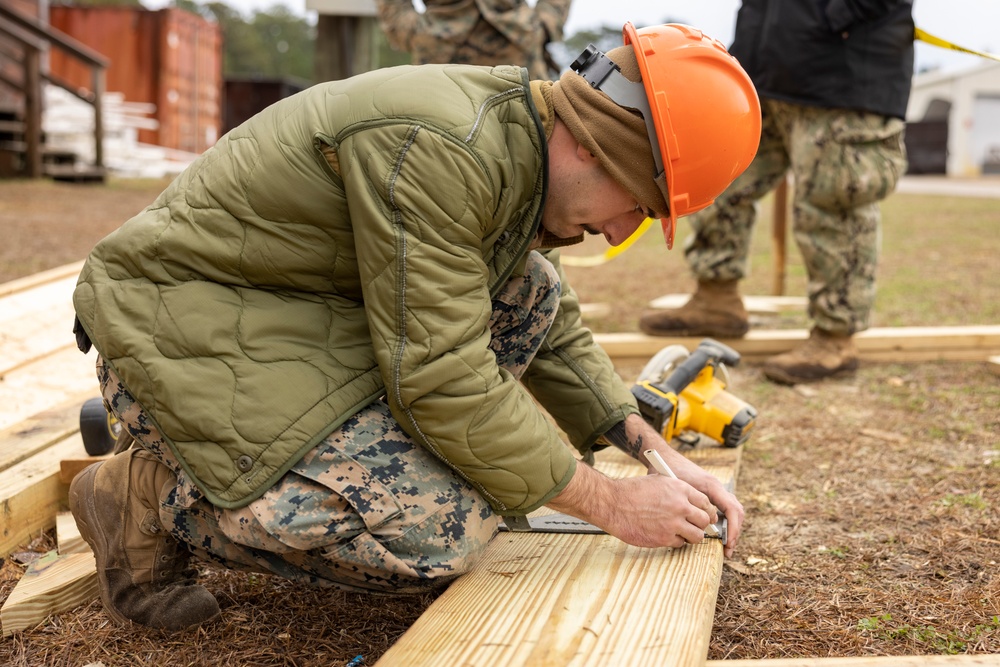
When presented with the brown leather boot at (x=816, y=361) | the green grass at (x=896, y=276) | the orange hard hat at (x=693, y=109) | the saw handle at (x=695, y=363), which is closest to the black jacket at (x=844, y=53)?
the brown leather boot at (x=816, y=361)

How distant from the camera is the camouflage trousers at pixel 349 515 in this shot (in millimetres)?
1894

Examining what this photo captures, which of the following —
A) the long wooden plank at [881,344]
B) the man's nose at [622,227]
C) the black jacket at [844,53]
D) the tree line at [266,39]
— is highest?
the black jacket at [844,53]

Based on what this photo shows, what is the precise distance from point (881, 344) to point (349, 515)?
11.9 ft

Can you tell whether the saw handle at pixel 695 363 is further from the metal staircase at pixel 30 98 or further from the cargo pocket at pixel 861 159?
the metal staircase at pixel 30 98

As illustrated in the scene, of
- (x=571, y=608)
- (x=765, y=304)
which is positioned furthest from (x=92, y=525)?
(x=765, y=304)

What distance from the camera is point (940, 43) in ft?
13.0

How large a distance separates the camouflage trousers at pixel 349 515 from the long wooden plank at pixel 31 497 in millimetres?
682

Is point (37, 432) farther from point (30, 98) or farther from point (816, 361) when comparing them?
point (30, 98)

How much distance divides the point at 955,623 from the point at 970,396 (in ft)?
7.44

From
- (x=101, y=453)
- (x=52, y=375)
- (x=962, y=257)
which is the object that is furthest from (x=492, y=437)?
(x=962, y=257)

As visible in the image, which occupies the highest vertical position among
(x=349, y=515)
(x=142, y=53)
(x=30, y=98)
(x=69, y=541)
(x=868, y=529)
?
(x=349, y=515)

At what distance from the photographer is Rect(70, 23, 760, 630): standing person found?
5.87ft

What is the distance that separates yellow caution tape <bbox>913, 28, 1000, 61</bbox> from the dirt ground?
141 cm

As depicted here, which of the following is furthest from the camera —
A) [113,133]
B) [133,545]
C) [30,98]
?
[113,133]
